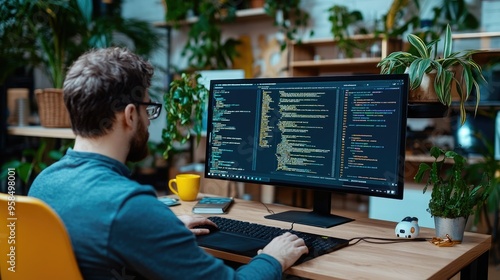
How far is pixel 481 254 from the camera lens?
140 cm

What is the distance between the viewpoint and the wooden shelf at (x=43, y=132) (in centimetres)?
285

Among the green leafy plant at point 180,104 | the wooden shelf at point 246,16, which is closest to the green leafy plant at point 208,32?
the wooden shelf at point 246,16

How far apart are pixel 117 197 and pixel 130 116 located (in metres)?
0.22

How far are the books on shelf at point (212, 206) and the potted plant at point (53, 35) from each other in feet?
5.05

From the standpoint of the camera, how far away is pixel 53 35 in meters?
3.19

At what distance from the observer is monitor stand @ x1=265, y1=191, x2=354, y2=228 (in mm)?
1582

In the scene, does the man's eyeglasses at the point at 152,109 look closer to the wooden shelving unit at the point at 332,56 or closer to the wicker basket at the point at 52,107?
the wicker basket at the point at 52,107

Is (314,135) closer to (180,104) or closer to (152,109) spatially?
(152,109)

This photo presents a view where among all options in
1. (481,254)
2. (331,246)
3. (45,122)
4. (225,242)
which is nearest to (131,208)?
(225,242)

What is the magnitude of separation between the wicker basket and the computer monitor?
1518mm

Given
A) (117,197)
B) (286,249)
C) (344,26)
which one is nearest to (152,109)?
(117,197)

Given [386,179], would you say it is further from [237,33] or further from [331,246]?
[237,33]

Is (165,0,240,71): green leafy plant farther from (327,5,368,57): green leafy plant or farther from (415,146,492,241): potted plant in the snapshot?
(415,146,492,241): potted plant

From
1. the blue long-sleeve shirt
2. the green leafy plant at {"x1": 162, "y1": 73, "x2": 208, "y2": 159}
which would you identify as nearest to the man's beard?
the blue long-sleeve shirt
